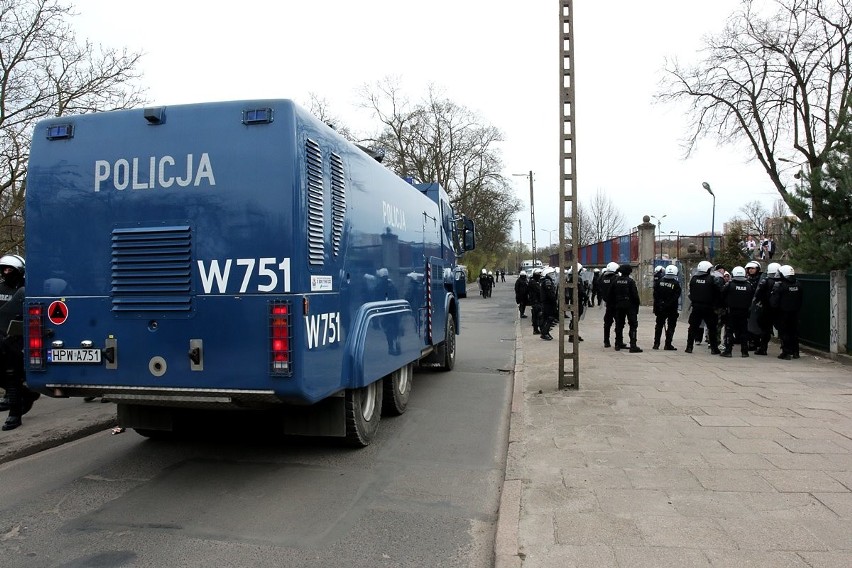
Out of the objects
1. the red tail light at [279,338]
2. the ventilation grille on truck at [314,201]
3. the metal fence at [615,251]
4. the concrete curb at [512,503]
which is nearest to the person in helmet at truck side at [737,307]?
the concrete curb at [512,503]

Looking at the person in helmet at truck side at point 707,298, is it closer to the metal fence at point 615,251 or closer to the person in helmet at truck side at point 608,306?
the person in helmet at truck side at point 608,306

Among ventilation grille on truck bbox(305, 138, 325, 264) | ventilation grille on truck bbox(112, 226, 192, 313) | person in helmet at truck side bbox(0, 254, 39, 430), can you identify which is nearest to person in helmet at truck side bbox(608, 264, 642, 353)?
ventilation grille on truck bbox(305, 138, 325, 264)

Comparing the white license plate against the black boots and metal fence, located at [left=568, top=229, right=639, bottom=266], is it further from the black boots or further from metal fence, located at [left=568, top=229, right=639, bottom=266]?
metal fence, located at [left=568, top=229, right=639, bottom=266]

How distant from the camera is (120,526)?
4.15 meters

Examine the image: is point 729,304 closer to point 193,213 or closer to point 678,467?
point 678,467

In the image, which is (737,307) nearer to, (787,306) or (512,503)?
(787,306)

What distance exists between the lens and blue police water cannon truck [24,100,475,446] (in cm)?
436

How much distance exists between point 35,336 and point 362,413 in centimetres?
276

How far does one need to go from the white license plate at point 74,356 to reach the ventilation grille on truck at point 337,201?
6.37 feet

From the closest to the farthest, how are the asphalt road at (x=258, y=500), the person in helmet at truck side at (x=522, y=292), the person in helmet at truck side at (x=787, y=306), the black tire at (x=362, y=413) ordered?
the asphalt road at (x=258, y=500) < the black tire at (x=362, y=413) < the person in helmet at truck side at (x=787, y=306) < the person in helmet at truck side at (x=522, y=292)

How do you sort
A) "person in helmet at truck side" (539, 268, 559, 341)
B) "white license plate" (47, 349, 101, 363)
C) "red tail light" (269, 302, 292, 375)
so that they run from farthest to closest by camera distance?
"person in helmet at truck side" (539, 268, 559, 341) < "white license plate" (47, 349, 101, 363) < "red tail light" (269, 302, 292, 375)

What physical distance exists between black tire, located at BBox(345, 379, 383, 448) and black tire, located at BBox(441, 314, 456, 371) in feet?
13.2

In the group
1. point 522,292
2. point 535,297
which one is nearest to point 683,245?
point 522,292

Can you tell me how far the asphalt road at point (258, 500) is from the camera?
378 centimetres
